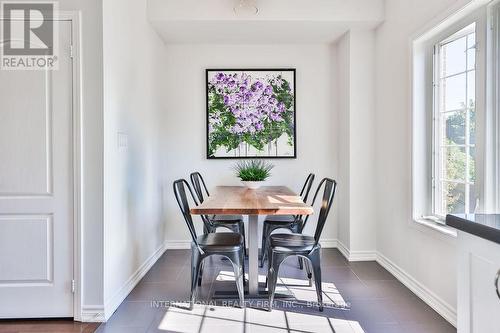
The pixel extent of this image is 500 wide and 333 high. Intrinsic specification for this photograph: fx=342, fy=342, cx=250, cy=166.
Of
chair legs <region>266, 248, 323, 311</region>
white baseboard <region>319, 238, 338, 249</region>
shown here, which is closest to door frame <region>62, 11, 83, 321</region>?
chair legs <region>266, 248, 323, 311</region>

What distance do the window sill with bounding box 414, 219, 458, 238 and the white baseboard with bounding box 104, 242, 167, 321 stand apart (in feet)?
7.87

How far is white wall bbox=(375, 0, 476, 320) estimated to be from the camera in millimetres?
2479

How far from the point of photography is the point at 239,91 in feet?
13.6

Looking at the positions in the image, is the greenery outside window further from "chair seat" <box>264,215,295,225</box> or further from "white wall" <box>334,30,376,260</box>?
"chair seat" <box>264,215,295,225</box>

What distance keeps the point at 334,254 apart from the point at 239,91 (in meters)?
2.22

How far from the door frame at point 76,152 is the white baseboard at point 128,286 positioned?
0.60 feet

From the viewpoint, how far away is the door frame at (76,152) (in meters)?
2.32

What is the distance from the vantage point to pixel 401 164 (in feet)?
10.2

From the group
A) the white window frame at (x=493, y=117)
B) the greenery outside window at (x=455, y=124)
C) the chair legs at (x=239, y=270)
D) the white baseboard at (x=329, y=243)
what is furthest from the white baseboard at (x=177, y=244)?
the white window frame at (x=493, y=117)

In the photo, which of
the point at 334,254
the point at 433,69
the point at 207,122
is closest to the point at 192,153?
the point at 207,122

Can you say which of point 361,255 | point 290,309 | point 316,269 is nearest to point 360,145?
point 361,255

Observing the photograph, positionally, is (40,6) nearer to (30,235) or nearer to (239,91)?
(30,235)

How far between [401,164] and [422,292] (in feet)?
3.59

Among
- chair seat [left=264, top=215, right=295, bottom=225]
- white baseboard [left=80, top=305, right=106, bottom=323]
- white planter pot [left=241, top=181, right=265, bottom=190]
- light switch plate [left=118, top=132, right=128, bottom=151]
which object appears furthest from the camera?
white planter pot [left=241, top=181, right=265, bottom=190]
